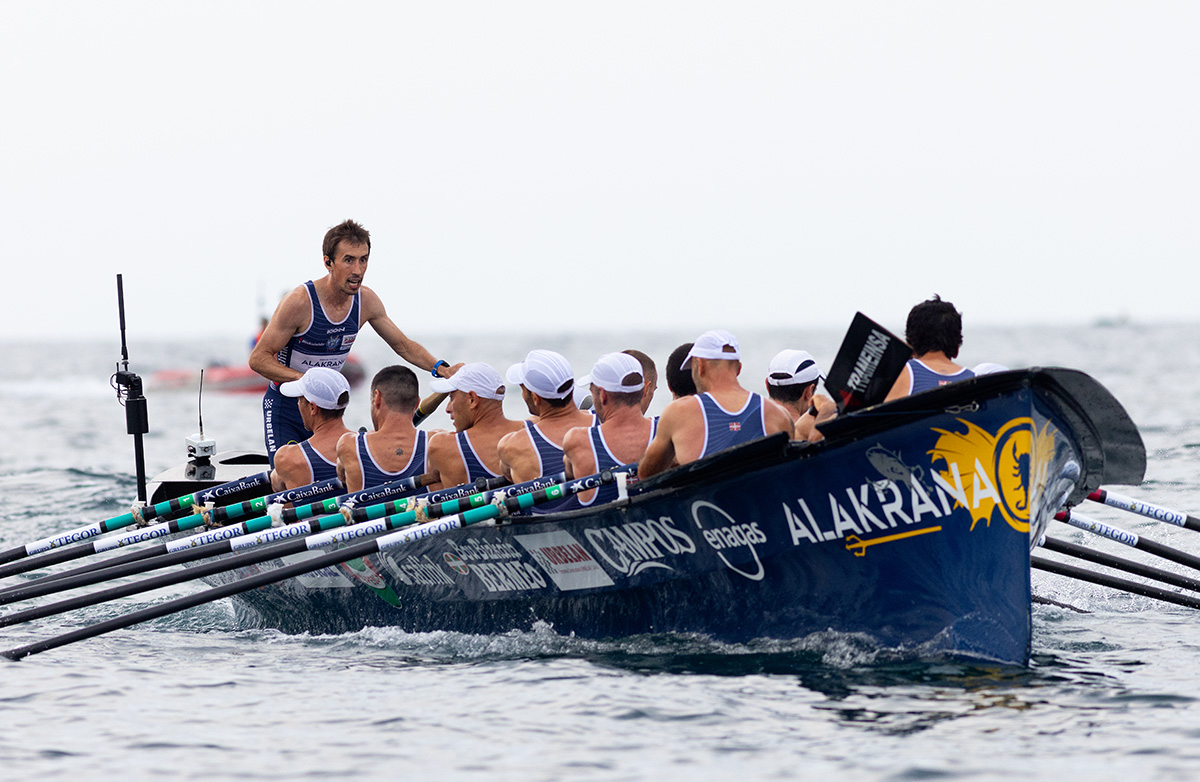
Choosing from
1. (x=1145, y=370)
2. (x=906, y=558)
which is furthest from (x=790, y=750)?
(x=1145, y=370)

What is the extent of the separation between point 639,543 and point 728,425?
0.76 metres

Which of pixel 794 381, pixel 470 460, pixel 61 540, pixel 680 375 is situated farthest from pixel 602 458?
pixel 61 540

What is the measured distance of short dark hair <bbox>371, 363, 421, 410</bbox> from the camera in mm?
8219

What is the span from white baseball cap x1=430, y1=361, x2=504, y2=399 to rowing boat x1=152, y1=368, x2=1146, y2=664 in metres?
1.11

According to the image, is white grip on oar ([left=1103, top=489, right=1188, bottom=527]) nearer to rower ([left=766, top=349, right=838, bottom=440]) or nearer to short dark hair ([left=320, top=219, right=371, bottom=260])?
rower ([left=766, top=349, right=838, bottom=440])

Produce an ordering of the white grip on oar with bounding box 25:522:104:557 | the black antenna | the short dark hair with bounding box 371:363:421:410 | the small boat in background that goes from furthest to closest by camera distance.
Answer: the small boat in background, the black antenna, the white grip on oar with bounding box 25:522:104:557, the short dark hair with bounding box 371:363:421:410

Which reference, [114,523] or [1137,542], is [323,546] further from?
[1137,542]

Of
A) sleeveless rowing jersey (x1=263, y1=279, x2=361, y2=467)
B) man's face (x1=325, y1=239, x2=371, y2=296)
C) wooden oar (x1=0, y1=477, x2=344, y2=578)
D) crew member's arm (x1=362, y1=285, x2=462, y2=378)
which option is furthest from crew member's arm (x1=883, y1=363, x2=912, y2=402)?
sleeveless rowing jersey (x1=263, y1=279, x2=361, y2=467)

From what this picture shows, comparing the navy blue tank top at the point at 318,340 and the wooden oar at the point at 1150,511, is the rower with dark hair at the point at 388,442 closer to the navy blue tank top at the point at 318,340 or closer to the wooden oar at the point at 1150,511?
the navy blue tank top at the point at 318,340

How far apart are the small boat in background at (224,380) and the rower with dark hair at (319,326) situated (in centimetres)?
3746

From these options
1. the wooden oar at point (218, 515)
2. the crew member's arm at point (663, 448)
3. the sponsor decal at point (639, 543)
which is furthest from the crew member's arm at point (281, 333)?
the crew member's arm at point (663, 448)

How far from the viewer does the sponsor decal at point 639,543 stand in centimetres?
662

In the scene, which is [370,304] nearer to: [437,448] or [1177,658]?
[437,448]

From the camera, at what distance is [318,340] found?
938cm
